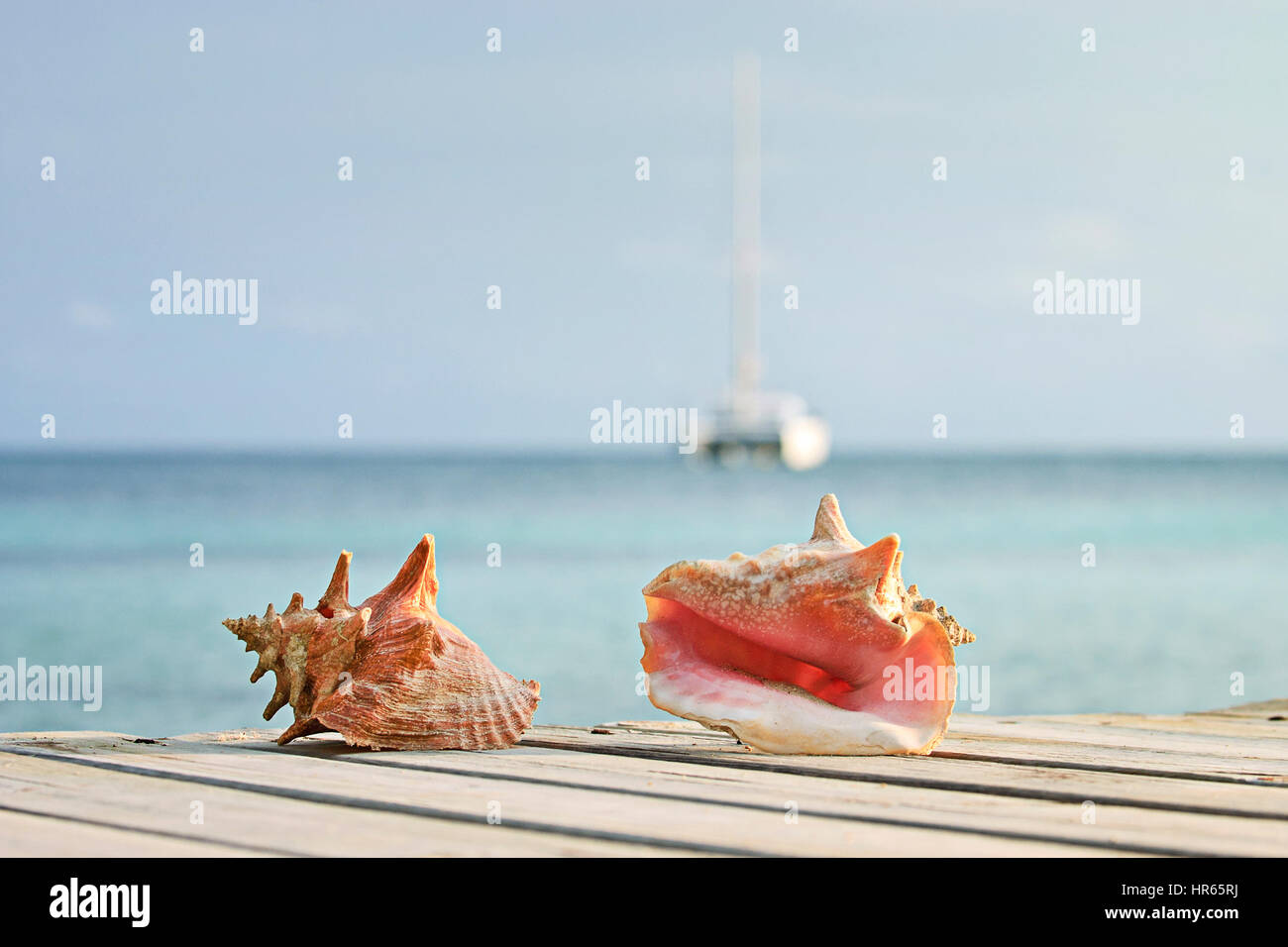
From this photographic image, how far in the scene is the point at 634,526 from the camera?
2914cm

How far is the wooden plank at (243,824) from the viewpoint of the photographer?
2.01 m

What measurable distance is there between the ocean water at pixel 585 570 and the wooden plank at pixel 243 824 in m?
3.95

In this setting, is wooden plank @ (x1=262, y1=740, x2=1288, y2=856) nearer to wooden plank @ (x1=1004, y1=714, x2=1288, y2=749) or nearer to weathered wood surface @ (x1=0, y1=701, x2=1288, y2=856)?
weathered wood surface @ (x1=0, y1=701, x2=1288, y2=856)

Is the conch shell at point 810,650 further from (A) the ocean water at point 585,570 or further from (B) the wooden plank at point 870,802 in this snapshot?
(A) the ocean water at point 585,570

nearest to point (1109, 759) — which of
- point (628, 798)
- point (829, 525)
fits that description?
point (829, 525)

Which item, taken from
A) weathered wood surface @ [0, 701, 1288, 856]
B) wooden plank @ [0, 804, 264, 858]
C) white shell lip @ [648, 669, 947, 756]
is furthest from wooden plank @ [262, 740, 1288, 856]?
wooden plank @ [0, 804, 264, 858]

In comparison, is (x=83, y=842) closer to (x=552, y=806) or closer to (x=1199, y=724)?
(x=552, y=806)

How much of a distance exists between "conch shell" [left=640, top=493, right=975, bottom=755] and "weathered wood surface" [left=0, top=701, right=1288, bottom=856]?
9cm

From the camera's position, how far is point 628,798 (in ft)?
8.02

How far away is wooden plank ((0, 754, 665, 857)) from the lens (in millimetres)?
2012
